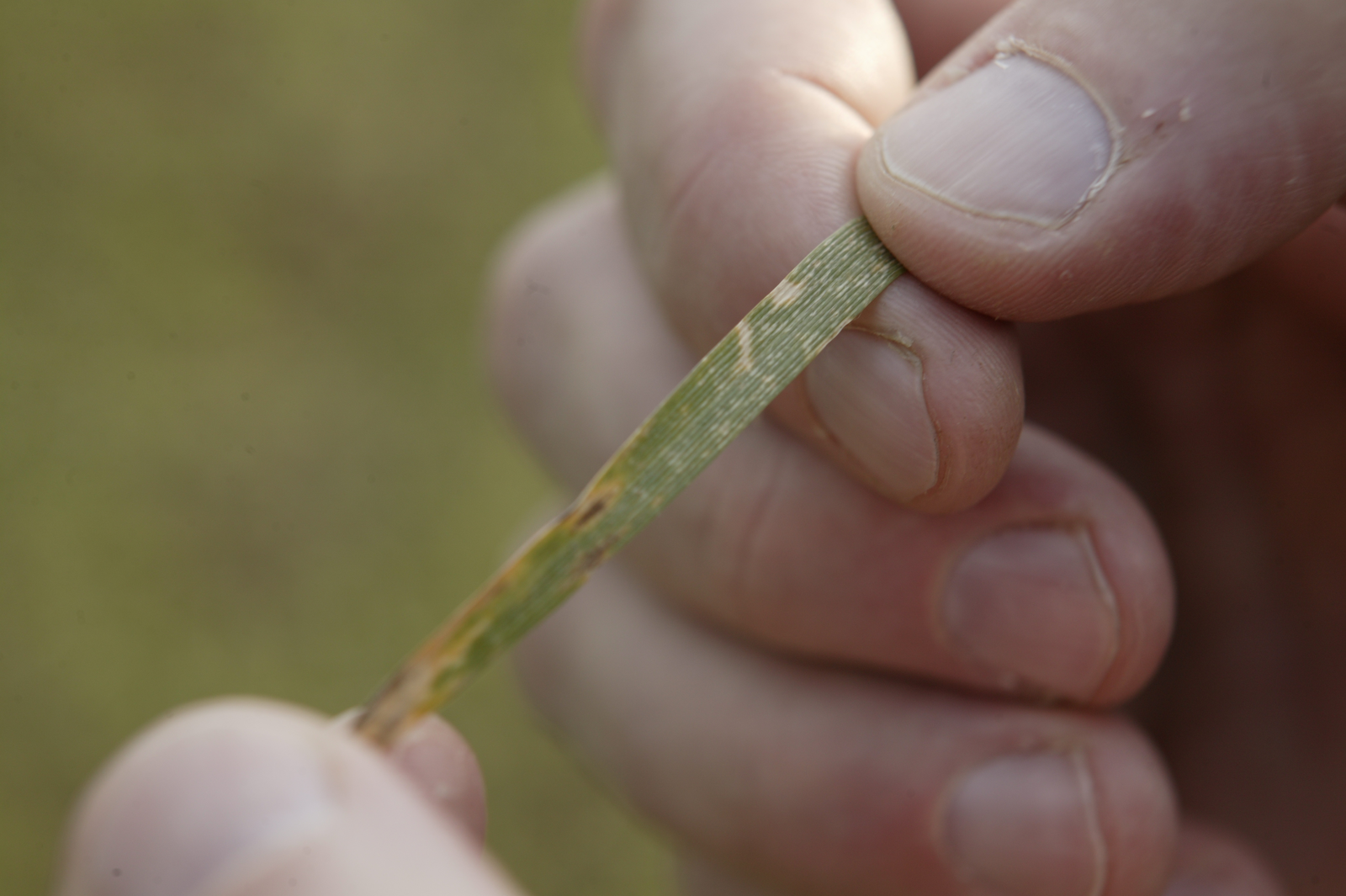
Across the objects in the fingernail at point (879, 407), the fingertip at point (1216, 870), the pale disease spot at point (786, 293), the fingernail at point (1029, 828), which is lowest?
the fingertip at point (1216, 870)

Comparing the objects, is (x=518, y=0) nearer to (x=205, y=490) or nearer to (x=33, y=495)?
(x=205, y=490)

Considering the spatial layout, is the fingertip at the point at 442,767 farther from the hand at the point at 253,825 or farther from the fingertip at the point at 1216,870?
the fingertip at the point at 1216,870

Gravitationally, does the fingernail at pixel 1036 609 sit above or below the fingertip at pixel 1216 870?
above

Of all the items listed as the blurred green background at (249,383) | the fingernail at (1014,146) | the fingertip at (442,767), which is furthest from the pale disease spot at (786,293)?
the blurred green background at (249,383)

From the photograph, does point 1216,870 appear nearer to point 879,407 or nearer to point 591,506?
point 879,407

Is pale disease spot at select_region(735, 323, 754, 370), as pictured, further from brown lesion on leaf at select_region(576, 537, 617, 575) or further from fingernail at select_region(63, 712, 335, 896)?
fingernail at select_region(63, 712, 335, 896)

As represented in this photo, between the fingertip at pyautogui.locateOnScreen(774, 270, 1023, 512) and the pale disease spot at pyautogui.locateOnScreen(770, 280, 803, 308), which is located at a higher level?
the pale disease spot at pyautogui.locateOnScreen(770, 280, 803, 308)

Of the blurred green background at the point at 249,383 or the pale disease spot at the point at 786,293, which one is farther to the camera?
the blurred green background at the point at 249,383

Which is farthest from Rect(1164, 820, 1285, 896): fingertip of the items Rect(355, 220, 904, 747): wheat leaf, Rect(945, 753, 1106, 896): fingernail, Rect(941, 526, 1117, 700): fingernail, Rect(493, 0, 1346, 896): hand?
Rect(355, 220, 904, 747): wheat leaf
